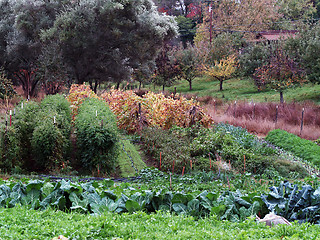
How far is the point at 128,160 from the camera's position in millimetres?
9492

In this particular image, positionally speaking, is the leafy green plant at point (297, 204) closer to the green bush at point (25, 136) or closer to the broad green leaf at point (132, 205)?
the broad green leaf at point (132, 205)

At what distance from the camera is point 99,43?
22.6 metres

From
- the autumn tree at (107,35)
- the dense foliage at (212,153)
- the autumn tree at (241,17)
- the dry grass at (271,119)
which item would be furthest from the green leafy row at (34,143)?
the autumn tree at (241,17)

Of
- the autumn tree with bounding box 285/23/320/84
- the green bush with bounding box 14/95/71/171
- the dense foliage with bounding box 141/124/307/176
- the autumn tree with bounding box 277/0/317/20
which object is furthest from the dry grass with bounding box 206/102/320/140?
the autumn tree with bounding box 277/0/317/20

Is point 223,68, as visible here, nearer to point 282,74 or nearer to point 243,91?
point 243,91

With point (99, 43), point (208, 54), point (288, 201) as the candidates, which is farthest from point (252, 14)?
point (288, 201)

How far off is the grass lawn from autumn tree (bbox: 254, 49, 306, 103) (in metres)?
1.32

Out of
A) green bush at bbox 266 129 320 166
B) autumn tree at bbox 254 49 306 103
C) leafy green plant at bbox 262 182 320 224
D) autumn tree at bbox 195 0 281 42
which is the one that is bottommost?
green bush at bbox 266 129 320 166

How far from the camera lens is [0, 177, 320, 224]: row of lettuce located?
15.6ft

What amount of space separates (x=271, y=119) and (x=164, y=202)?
1334cm

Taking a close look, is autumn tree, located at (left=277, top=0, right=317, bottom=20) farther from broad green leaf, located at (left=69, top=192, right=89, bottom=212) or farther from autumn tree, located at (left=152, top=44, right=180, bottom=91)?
broad green leaf, located at (left=69, top=192, right=89, bottom=212)

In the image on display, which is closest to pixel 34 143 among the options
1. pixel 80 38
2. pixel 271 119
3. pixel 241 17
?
pixel 271 119

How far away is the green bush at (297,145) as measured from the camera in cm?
1019

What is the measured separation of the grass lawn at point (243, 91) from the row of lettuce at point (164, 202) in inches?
818
